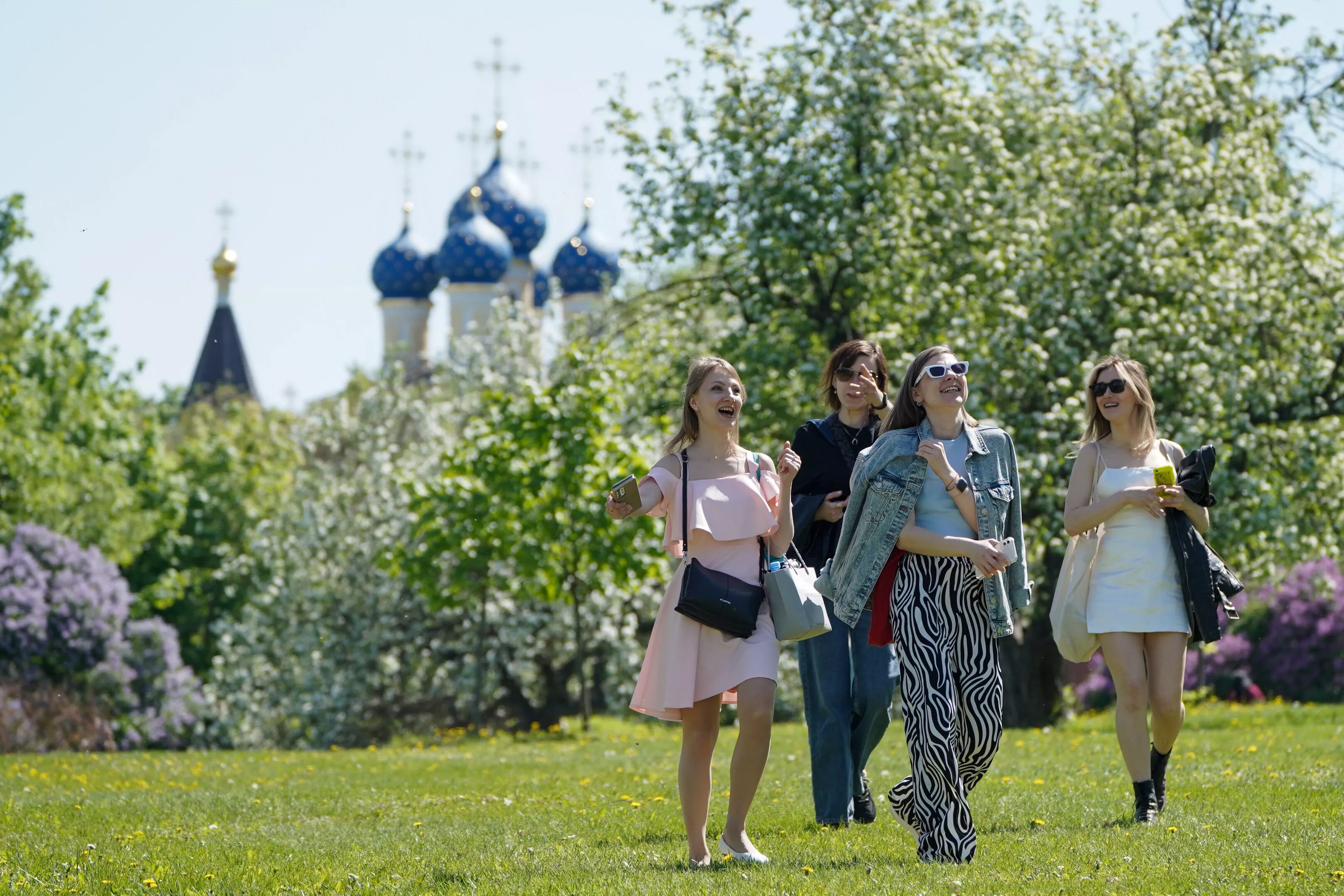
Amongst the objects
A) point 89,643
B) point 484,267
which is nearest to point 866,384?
point 89,643

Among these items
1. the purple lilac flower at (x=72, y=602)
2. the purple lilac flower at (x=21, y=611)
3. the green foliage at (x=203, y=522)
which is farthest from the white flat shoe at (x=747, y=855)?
the green foliage at (x=203, y=522)

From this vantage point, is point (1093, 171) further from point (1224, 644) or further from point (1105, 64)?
point (1224, 644)

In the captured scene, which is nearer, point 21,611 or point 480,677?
point 480,677

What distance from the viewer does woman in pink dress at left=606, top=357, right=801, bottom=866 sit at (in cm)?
584

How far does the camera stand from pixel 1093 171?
650 inches

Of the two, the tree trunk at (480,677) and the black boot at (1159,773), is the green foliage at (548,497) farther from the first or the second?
the black boot at (1159,773)

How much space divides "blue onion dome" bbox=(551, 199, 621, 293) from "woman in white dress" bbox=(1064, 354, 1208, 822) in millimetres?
48012

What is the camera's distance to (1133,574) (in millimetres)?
6871

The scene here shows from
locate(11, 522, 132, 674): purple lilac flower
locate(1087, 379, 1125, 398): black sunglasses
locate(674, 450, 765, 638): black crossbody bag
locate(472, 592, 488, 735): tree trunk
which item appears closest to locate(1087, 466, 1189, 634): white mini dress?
locate(1087, 379, 1125, 398): black sunglasses

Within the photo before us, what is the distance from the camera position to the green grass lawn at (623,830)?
17.3 feet

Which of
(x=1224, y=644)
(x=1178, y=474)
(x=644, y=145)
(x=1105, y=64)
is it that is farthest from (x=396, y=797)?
(x=1224, y=644)

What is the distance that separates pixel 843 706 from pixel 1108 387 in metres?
1.86

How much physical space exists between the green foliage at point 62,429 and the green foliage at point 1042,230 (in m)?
14.1

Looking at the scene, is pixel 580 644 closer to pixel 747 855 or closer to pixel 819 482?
pixel 819 482
